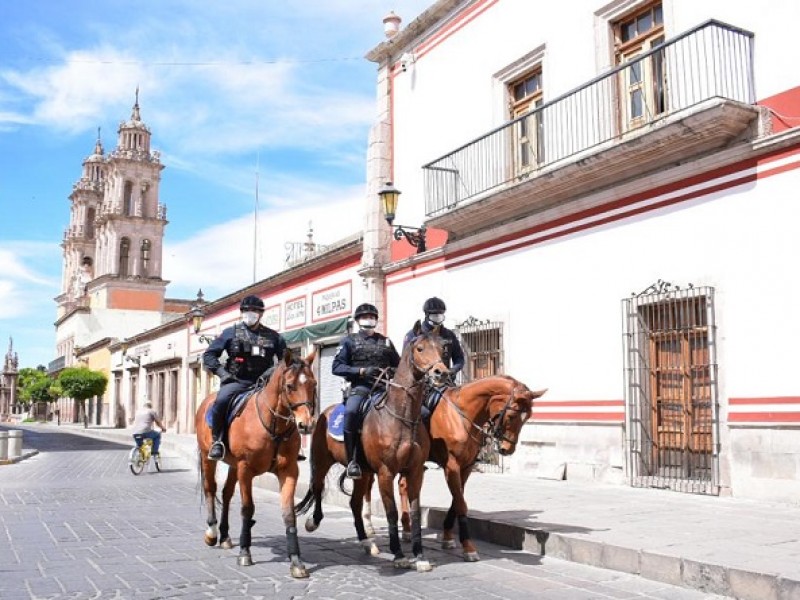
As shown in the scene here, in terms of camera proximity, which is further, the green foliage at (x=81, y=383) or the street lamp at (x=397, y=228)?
the green foliage at (x=81, y=383)

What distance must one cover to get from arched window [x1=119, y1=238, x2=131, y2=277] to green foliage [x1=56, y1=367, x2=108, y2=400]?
15475mm

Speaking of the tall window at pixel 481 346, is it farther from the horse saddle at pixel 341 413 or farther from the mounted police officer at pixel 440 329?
the horse saddle at pixel 341 413

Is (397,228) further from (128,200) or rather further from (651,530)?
(128,200)

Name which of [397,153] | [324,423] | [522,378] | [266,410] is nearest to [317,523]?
[324,423]

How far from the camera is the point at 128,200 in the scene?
206 ft

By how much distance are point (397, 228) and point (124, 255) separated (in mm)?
51949

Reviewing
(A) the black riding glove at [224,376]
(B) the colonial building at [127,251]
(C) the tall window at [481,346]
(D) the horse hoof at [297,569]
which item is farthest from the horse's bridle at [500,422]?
(B) the colonial building at [127,251]

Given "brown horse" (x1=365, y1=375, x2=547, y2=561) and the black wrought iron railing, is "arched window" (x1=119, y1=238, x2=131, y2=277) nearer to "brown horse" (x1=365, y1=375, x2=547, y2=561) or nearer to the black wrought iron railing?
the black wrought iron railing

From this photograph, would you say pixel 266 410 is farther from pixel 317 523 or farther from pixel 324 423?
pixel 317 523

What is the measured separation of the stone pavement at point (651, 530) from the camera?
18.4 ft

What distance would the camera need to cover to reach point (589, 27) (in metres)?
12.1

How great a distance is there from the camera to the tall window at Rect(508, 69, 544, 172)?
43.2 ft

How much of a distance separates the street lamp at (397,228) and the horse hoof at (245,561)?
346 inches

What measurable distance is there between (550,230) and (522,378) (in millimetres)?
2468
